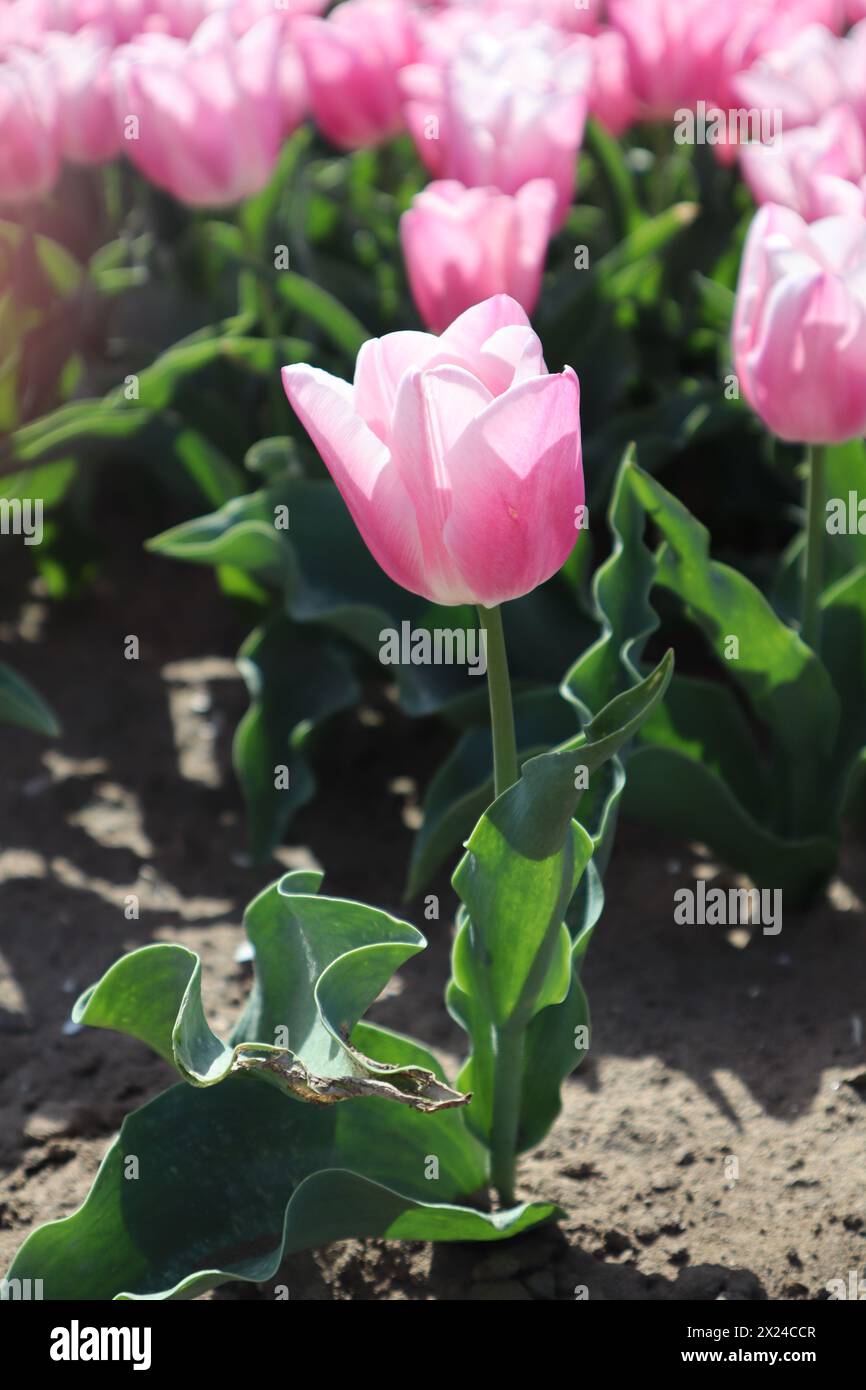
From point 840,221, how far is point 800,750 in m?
0.75

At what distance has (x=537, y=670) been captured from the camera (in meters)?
2.61

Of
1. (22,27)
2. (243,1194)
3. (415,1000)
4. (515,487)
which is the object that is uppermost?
(22,27)

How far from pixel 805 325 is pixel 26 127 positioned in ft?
5.21

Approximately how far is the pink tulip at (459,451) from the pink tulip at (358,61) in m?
1.89

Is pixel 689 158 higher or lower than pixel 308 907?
higher

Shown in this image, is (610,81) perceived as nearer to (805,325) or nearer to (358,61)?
(358,61)

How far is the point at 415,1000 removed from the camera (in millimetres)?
2312

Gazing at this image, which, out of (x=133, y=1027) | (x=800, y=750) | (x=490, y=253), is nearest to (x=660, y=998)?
(x=800, y=750)

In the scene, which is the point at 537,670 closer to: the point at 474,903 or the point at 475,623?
the point at 475,623

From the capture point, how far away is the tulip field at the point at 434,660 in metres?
1.53

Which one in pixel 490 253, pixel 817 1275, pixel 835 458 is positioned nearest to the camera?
pixel 817 1275

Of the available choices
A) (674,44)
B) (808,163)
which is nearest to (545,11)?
(674,44)

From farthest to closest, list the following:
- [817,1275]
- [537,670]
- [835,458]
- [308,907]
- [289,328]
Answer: [289,328] < [537,670] < [835,458] < [817,1275] < [308,907]

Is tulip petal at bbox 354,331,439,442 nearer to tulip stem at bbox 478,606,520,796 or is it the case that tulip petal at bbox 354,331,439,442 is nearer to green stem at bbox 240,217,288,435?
tulip stem at bbox 478,606,520,796
